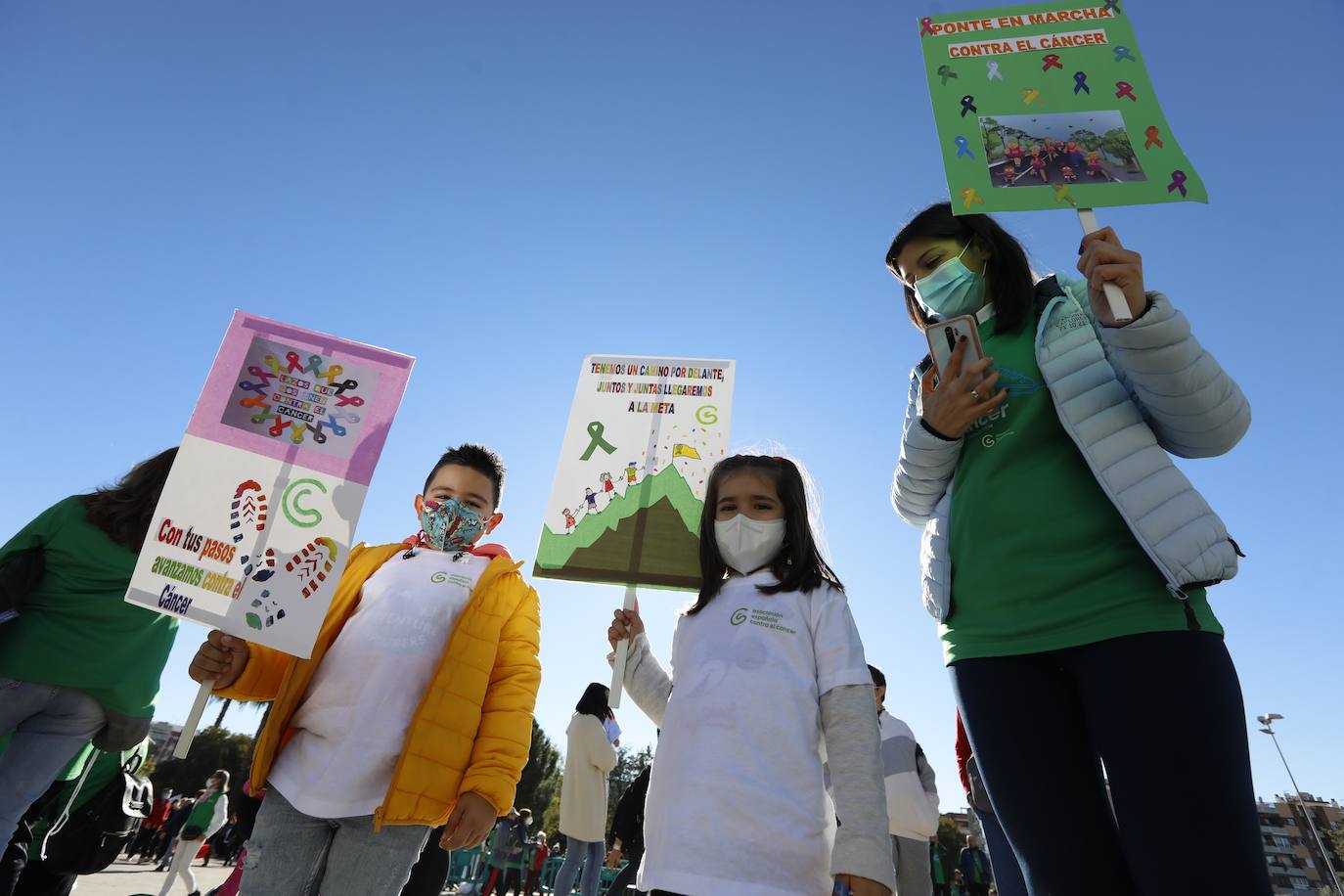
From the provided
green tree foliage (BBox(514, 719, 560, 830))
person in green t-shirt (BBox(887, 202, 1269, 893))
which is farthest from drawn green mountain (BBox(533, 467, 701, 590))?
green tree foliage (BBox(514, 719, 560, 830))

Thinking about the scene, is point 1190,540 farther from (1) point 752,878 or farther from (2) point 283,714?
(2) point 283,714

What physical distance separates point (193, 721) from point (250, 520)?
77 cm

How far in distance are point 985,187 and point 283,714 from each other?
3.16m

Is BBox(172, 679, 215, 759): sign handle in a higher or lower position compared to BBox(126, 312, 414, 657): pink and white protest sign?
lower

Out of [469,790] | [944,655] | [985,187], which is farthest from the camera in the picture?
[469,790]

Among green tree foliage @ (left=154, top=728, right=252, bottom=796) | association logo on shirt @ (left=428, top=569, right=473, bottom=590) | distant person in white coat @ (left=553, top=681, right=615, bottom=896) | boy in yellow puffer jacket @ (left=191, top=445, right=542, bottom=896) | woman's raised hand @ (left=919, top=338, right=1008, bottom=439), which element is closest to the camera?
woman's raised hand @ (left=919, top=338, right=1008, bottom=439)

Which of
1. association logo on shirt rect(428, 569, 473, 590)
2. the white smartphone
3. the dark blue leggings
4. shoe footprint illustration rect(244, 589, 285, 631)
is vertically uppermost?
the white smartphone

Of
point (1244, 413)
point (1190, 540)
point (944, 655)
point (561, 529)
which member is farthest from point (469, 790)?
point (1244, 413)

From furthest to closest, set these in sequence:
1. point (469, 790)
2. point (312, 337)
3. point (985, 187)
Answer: point (312, 337)
point (469, 790)
point (985, 187)

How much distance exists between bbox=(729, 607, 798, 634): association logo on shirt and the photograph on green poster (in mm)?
1615

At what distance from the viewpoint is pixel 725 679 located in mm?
2238

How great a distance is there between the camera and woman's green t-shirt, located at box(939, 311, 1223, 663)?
1716mm

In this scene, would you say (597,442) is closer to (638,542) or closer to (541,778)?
(638,542)

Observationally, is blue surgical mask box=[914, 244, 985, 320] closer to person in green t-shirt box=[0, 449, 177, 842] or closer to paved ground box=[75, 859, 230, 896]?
person in green t-shirt box=[0, 449, 177, 842]
